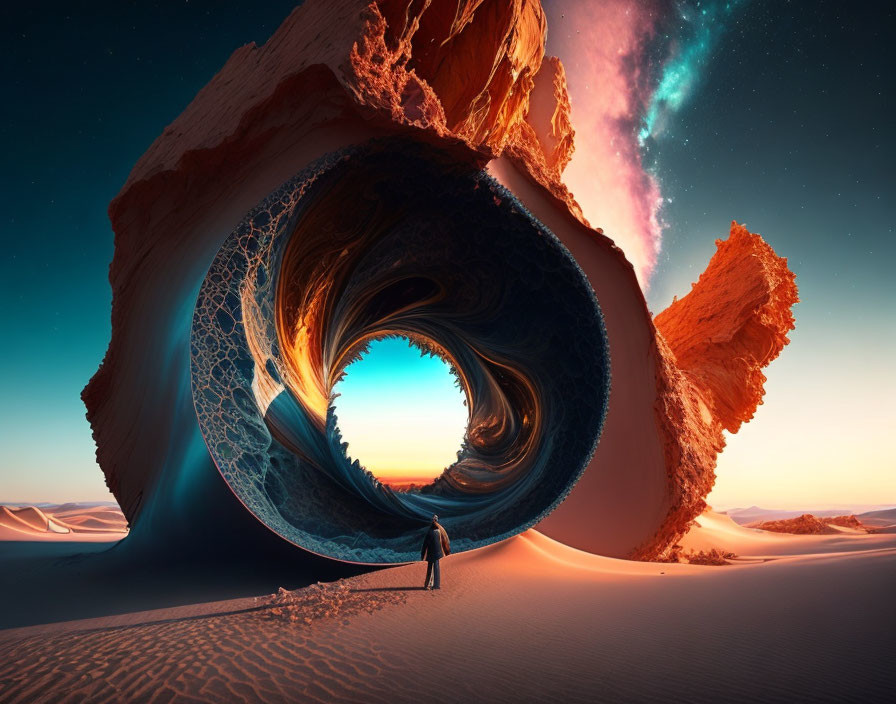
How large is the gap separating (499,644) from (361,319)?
655 cm

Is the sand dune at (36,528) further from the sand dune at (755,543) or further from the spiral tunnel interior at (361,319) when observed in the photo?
the sand dune at (755,543)

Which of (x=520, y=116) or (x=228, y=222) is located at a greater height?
(x=520, y=116)

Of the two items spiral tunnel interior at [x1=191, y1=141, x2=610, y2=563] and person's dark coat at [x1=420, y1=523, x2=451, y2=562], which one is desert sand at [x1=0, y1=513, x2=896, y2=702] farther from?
spiral tunnel interior at [x1=191, y1=141, x2=610, y2=563]

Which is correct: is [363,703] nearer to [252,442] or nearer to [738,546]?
[252,442]

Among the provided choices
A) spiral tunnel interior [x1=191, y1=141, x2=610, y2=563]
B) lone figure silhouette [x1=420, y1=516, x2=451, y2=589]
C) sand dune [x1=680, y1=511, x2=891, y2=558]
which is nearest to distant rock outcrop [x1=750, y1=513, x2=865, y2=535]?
sand dune [x1=680, y1=511, x2=891, y2=558]

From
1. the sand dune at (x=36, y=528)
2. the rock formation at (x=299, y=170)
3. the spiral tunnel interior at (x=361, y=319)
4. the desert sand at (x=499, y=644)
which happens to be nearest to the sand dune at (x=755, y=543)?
the rock formation at (x=299, y=170)

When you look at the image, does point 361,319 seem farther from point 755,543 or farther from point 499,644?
point 755,543

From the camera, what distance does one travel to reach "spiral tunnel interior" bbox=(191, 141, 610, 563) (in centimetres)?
470

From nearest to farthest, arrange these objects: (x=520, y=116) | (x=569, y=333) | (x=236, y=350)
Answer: (x=236, y=350)
(x=569, y=333)
(x=520, y=116)

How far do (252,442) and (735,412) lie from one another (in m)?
9.36

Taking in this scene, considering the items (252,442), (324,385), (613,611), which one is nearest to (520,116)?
(324,385)

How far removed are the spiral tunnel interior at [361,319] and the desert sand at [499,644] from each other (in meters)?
0.83

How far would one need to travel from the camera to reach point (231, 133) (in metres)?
5.54

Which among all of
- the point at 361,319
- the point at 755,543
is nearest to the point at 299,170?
the point at 361,319
